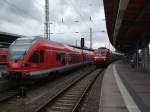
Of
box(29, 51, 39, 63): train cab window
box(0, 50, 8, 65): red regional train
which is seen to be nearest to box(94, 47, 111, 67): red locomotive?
box(0, 50, 8, 65): red regional train

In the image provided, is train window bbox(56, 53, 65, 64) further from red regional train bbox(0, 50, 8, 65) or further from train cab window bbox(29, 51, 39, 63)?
train cab window bbox(29, 51, 39, 63)

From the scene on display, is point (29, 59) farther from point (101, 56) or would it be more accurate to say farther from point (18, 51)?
point (101, 56)

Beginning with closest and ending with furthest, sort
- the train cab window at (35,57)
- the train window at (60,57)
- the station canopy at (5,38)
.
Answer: the train cab window at (35,57), the train window at (60,57), the station canopy at (5,38)

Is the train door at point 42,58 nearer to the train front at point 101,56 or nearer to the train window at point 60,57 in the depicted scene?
the train window at point 60,57

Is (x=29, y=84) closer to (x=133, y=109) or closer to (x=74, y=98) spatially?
(x=74, y=98)

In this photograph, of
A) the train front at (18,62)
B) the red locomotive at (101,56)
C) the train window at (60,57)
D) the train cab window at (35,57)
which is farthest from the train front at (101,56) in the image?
the train front at (18,62)

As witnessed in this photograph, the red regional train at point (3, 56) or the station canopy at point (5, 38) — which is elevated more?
the station canopy at point (5, 38)

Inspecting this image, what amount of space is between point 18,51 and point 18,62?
84 centimetres

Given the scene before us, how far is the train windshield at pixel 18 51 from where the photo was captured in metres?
19.1

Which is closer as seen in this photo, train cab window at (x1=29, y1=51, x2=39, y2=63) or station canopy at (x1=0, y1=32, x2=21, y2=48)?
train cab window at (x1=29, y1=51, x2=39, y2=63)

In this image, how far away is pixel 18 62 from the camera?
18781 mm

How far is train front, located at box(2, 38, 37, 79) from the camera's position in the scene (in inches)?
733

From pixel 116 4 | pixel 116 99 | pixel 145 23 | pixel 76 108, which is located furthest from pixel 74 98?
pixel 145 23

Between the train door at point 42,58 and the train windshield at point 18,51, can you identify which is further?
the train door at point 42,58
